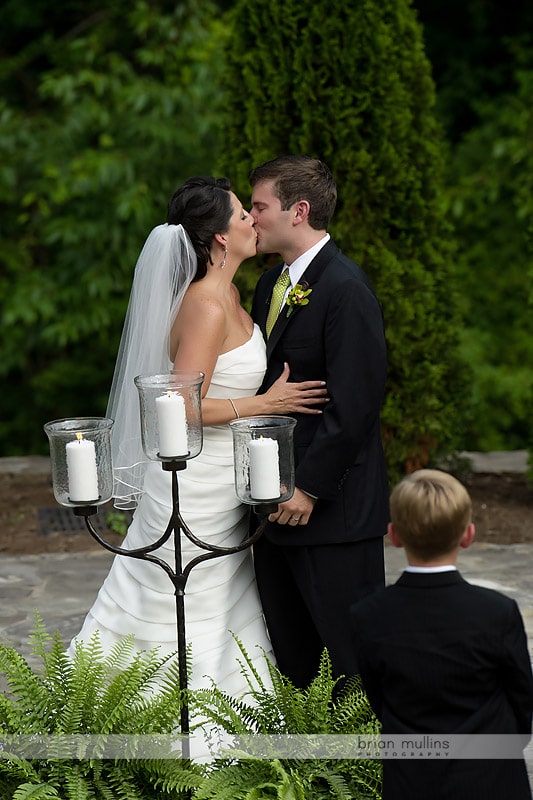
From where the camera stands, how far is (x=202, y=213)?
3598 mm

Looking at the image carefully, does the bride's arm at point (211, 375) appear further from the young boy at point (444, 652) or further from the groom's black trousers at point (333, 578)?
the young boy at point (444, 652)

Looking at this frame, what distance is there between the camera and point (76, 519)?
6.53 meters

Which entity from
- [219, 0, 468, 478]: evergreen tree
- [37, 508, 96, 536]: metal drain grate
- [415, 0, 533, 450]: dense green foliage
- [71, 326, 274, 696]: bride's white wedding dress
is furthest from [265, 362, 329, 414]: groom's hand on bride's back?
[415, 0, 533, 450]: dense green foliage

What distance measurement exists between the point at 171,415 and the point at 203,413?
69cm

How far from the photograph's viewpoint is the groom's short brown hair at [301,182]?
138 inches

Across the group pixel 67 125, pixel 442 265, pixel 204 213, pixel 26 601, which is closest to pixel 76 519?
pixel 26 601

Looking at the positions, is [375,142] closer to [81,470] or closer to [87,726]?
[81,470]

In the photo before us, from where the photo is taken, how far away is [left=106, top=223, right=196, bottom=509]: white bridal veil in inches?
141

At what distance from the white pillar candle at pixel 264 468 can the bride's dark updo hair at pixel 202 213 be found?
981 mm

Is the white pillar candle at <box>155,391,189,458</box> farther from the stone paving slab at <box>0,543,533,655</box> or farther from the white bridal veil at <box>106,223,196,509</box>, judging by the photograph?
the stone paving slab at <box>0,543,533,655</box>

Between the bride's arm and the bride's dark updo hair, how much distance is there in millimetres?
173

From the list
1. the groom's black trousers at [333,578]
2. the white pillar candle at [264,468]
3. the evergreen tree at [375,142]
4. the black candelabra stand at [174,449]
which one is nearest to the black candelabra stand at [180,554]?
the black candelabra stand at [174,449]

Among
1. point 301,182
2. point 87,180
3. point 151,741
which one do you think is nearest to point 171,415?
point 151,741

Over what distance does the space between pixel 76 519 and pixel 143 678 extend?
3412mm
